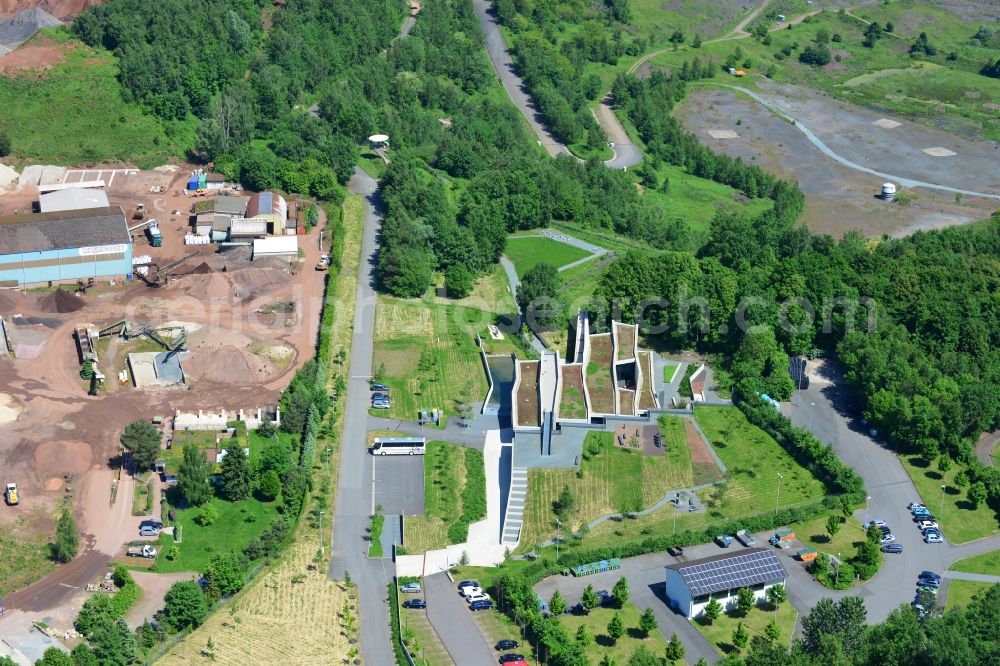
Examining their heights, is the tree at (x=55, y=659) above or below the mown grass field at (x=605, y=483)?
above

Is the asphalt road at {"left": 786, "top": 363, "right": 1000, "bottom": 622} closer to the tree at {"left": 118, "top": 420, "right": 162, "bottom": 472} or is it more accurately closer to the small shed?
the tree at {"left": 118, "top": 420, "right": 162, "bottom": 472}

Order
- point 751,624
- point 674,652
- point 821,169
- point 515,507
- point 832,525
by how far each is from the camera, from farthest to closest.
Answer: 1. point 821,169
2. point 515,507
3. point 832,525
4. point 751,624
5. point 674,652

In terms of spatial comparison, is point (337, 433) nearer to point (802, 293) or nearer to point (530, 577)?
point (530, 577)

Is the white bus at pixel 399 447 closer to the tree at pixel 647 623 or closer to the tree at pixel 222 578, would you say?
the tree at pixel 222 578

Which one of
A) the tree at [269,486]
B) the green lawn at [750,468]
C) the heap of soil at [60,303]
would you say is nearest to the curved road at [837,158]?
the green lawn at [750,468]

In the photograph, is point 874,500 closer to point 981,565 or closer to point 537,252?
point 981,565

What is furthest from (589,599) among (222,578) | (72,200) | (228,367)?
(72,200)

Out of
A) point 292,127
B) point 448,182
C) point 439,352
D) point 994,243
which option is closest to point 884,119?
point 994,243
